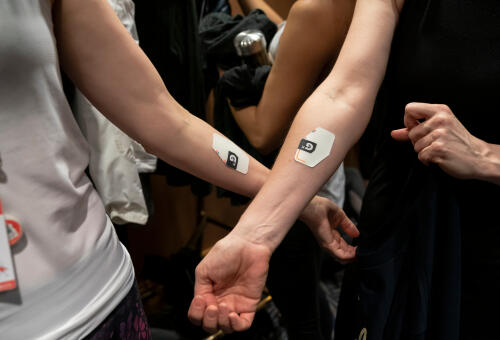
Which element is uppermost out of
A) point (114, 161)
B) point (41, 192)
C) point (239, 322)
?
point (41, 192)

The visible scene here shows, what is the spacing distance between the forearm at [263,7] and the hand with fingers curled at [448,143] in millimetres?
961

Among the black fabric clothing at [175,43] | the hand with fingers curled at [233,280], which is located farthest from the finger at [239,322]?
the black fabric clothing at [175,43]

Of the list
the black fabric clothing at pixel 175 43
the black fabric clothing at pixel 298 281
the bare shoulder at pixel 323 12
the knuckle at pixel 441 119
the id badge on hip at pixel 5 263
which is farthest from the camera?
the black fabric clothing at pixel 175 43

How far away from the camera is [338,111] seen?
74cm

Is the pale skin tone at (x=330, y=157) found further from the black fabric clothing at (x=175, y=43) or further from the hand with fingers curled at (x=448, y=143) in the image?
the black fabric clothing at (x=175, y=43)

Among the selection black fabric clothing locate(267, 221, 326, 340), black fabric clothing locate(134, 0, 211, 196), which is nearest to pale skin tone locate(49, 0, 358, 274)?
black fabric clothing locate(267, 221, 326, 340)

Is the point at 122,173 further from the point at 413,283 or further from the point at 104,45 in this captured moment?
the point at 413,283

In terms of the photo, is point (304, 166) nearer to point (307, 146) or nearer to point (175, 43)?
point (307, 146)

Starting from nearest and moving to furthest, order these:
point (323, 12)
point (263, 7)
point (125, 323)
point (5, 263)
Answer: point (5, 263) < point (125, 323) < point (323, 12) < point (263, 7)

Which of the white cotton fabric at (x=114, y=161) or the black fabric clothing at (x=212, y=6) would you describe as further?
the black fabric clothing at (x=212, y=6)

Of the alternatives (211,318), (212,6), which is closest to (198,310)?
(211,318)

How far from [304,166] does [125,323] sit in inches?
15.9

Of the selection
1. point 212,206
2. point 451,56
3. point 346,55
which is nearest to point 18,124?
point 346,55

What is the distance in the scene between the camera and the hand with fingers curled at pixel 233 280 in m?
0.63
